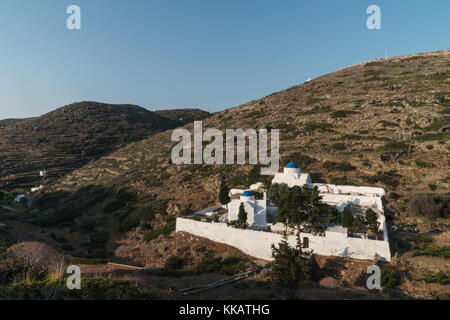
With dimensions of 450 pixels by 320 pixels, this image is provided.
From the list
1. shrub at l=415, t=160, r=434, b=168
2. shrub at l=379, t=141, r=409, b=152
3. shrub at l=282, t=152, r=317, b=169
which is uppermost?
shrub at l=379, t=141, r=409, b=152

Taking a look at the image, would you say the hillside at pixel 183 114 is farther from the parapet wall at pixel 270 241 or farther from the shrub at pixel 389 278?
the shrub at pixel 389 278

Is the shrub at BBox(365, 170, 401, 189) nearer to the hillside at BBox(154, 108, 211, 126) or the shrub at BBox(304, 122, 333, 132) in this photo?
the shrub at BBox(304, 122, 333, 132)

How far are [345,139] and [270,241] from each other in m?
28.3

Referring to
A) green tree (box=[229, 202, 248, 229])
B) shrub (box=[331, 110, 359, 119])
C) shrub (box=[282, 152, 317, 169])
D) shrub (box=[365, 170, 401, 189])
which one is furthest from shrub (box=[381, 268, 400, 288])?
shrub (box=[331, 110, 359, 119])

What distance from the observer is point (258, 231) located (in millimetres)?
20469

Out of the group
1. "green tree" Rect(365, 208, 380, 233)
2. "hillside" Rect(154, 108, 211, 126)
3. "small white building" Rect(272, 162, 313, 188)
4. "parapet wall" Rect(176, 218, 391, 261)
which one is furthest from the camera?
"hillside" Rect(154, 108, 211, 126)

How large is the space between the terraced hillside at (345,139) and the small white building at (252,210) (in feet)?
31.3

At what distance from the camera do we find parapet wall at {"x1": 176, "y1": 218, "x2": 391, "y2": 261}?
17.6 m

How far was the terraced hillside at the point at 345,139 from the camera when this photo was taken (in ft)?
107

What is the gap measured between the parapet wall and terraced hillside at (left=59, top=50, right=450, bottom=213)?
8721 mm

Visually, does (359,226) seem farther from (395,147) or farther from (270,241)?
(395,147)

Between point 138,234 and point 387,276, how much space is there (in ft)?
79.9

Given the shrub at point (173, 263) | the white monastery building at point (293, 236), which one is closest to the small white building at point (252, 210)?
the white monastery building at point (293, 236)

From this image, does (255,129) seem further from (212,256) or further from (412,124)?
(212,256)
